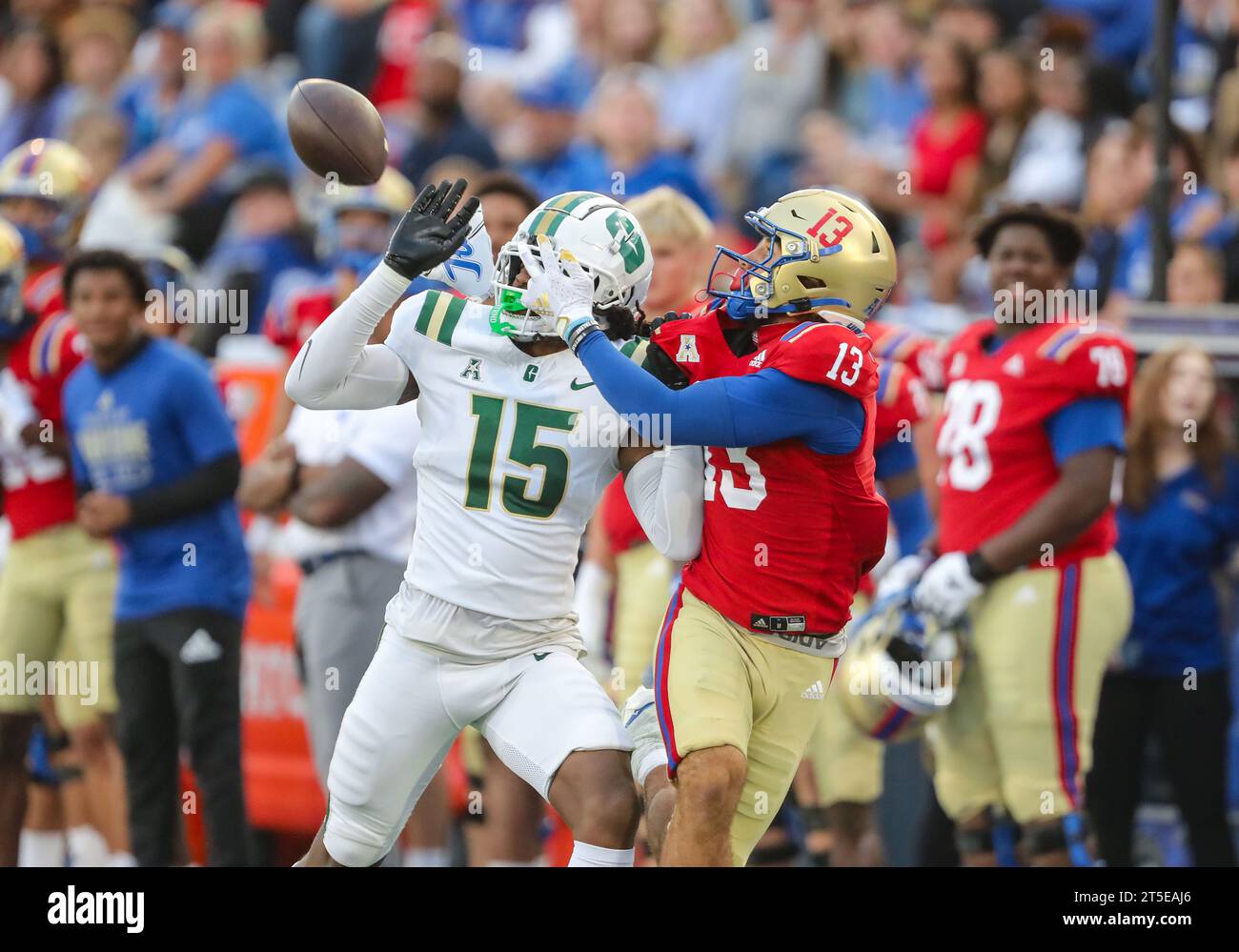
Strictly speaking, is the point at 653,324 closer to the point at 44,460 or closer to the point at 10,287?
the point at 44,460

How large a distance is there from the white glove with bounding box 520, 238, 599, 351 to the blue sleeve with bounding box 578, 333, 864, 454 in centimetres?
10

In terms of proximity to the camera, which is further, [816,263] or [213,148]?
[213,148]

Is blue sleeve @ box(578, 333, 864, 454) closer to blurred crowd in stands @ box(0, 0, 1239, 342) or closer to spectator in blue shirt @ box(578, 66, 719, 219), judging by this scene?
blurred crowd in stands @ box(0, 0, 1239, 342)

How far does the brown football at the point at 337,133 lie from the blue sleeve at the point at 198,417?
1821 mm

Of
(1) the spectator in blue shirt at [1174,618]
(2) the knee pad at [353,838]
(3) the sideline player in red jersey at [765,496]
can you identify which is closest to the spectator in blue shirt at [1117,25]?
(1) the spectator in blue shirt at [1174,618]

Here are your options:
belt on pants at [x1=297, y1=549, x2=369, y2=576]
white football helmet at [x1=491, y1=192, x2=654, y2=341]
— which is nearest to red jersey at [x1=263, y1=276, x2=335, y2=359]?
belt on pants at [x1=297, y1=549, x2=369, y2=576]

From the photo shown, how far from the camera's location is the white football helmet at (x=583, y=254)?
435cm

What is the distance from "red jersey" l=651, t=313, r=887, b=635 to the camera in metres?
4.31

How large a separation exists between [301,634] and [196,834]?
162cm

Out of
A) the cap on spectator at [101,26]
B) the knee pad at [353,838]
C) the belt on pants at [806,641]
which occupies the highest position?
the cap on spectator at [101,26]

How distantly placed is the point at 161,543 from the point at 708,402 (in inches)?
107

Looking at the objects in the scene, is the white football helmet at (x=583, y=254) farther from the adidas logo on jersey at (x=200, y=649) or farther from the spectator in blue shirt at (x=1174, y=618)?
the spectator in blue shirt at (x=1174, y=618)

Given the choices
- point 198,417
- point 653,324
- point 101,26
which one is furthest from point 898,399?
point 101,26

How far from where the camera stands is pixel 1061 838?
563cm
